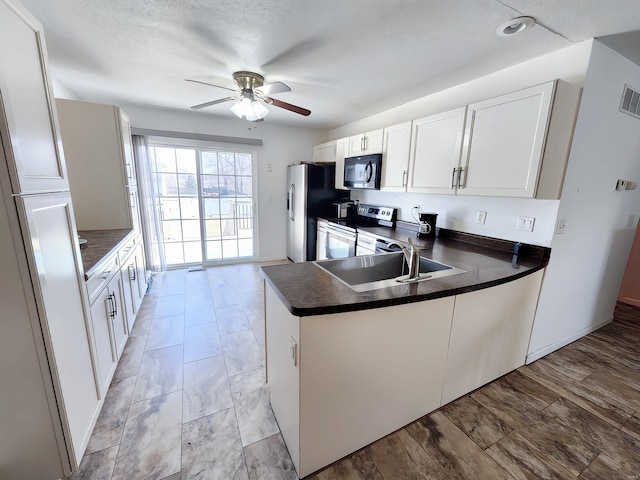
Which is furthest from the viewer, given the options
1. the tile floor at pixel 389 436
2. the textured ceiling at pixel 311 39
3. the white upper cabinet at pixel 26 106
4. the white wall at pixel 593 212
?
the white wall at pixel 593 212

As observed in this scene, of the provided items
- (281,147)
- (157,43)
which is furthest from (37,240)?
(281,147)

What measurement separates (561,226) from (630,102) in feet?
3.69

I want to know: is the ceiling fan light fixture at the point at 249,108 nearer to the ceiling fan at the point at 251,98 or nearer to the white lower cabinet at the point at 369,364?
the ceiling fan at the point at 251,98

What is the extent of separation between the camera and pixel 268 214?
464 cm

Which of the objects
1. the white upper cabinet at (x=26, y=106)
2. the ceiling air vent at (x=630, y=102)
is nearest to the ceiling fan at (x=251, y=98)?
the white upper cabinet at (x=26, y=106)

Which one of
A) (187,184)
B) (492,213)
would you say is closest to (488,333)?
(492,213)

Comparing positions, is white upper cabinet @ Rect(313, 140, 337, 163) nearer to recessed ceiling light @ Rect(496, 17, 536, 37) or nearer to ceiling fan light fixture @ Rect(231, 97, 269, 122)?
ceiling fan light fixture @ Rect(231, 97, 269, 122)

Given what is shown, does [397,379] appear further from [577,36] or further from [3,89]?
[577,36]

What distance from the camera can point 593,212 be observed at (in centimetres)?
212

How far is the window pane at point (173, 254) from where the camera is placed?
4172 mm

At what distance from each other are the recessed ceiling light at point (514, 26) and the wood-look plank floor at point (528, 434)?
Result: 2.35 m

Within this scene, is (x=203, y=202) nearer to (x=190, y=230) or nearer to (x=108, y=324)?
(x=190, y=230)

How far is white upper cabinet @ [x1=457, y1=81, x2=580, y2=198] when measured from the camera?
5.44ft

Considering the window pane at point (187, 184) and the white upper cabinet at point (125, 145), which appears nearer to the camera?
the white upper cabinet at point (125, 145)
